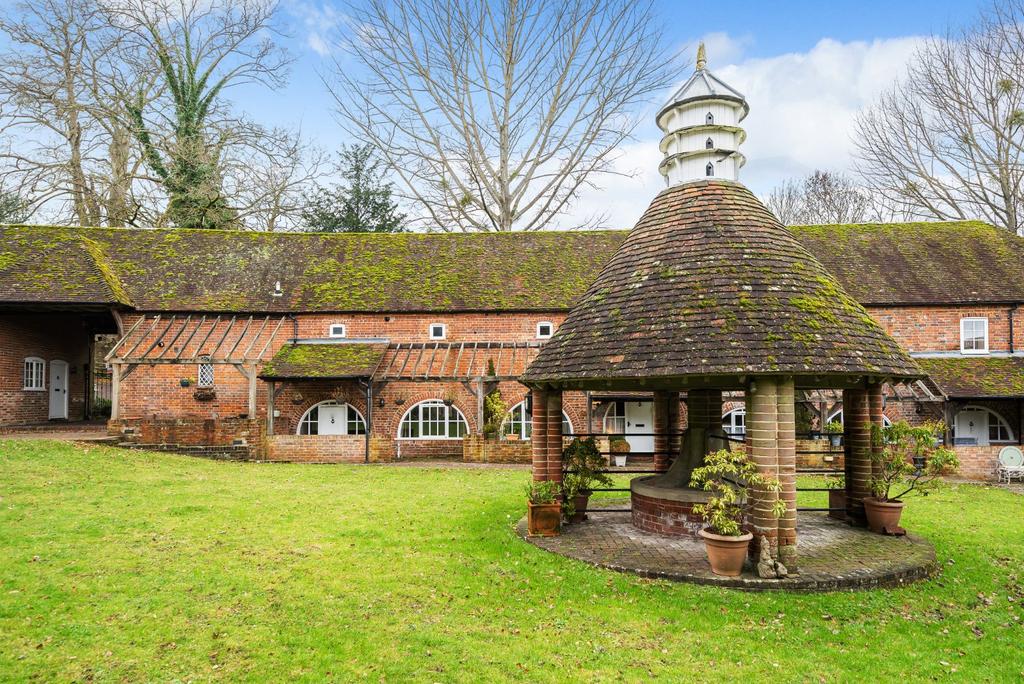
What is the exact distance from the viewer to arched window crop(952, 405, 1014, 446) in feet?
63.7

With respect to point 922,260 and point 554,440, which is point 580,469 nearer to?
point 554,440

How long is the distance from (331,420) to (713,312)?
16.1 meters

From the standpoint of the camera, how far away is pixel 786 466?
7215 millimetres

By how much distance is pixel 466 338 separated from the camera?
21188mm

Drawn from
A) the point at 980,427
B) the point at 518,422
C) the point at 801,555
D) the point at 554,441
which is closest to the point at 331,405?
the point at 518,422

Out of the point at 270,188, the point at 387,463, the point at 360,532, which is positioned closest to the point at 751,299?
the point at 360,532

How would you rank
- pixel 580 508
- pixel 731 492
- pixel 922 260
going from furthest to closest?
1. pixel 922 260
2. pixel 580 508
3. pixel 731 492

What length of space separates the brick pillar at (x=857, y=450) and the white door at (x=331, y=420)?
15.8 meters

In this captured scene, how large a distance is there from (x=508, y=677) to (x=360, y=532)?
16.4ft

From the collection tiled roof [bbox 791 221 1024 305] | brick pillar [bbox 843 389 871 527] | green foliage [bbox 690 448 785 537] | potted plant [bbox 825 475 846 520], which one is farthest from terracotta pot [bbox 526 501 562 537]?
tiled roof [bbox 791 221 1024 305]

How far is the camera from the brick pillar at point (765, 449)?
7.09 m

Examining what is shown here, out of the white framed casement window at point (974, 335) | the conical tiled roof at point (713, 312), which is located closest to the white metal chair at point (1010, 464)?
the white framed casement window at point (974, 335)

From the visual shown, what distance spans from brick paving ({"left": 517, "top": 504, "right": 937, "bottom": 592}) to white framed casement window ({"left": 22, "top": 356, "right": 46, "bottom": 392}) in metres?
19.4

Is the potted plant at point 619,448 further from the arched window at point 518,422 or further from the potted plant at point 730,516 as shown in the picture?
the potted plant at point 730,516
